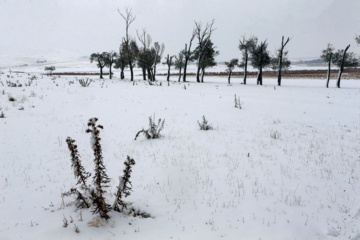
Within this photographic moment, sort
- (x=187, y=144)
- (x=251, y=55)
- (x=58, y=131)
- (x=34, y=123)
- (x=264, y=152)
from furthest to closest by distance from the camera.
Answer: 1. (x=251, y=55)
2. (x=34, y=123)
3. (x=58, y=131)
4. (x=187, y=144)
5. (x=264, y=152)

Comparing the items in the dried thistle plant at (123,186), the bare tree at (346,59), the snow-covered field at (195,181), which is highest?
the bare tree at (346,59)

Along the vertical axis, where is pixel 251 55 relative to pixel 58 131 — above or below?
above

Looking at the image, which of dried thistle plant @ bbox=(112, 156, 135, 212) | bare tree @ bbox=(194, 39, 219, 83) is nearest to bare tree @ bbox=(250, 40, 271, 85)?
bare tree @ bbox=(194, 39, 219, 83)

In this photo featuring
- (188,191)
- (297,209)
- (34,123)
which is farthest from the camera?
(34,123)

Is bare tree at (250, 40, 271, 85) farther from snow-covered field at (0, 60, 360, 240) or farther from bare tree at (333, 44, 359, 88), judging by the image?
snow-covered field at (0, 60, 360, 240)

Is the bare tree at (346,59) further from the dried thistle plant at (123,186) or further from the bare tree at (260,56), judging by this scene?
the dried thistle plant at (123,186)

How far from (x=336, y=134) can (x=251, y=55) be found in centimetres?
3881

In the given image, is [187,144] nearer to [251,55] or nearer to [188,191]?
[188,191]

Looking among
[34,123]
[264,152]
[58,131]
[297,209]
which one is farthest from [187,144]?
[34,123]

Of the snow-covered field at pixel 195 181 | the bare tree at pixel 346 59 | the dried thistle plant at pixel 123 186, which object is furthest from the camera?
the bare tree at pixel 346 59

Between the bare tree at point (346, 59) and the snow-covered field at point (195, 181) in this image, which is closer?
the snow-covered field at point (195, 181)

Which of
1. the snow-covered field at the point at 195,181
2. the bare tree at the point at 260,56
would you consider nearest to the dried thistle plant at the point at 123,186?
the snow-covered field at the point at 195,181

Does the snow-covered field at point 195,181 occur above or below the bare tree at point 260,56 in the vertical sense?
below

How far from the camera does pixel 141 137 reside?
337 inches
